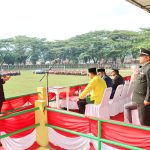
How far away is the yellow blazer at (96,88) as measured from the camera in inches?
244

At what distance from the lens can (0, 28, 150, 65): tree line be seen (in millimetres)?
73438

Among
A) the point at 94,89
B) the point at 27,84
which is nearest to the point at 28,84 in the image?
the point at 27,84

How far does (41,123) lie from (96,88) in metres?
1.62

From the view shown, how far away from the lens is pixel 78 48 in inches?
3123

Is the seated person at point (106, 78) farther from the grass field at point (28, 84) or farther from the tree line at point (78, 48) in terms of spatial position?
the tree line at point (78, 48)

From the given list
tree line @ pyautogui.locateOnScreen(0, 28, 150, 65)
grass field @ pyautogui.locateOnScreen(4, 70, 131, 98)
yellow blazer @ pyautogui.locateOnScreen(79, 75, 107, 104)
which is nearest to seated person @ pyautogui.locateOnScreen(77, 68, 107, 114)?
yellow blazer @ pyautogui.locateOnScreen(79, 75, 107, 104)

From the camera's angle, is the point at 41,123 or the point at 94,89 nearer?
the point at 41,123

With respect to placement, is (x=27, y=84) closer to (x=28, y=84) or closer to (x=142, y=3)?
(x=28, y=84)

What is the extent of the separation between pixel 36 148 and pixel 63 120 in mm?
978

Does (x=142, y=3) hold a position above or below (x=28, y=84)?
above

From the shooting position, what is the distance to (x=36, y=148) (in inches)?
216

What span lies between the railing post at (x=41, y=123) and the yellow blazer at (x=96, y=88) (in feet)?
3.70

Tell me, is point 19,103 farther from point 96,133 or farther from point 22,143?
point 96,133

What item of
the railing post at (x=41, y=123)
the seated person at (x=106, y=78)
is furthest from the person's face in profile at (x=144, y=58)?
the seated person at (x=106, y=78)
